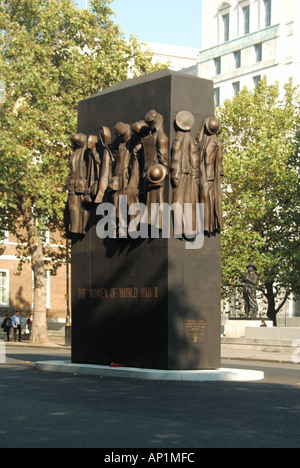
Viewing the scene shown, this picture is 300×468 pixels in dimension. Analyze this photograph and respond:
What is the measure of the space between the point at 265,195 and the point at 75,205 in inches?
1185

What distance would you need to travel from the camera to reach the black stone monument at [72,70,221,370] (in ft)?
62.2

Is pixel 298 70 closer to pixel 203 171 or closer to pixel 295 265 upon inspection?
pixel 295 265

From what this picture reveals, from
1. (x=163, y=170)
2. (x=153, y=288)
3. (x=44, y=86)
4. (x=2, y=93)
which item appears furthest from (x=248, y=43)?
(x=153, y=288)

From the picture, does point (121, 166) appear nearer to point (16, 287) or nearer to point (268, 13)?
point (16, 287)

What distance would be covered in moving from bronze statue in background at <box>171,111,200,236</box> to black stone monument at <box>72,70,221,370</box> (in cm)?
20

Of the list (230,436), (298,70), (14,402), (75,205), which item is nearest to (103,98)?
(75,205)

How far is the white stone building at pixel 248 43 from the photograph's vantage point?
82.6m

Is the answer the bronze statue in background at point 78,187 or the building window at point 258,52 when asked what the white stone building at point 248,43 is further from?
the bronze statue in background at point 78,187

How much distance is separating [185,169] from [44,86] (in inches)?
1044

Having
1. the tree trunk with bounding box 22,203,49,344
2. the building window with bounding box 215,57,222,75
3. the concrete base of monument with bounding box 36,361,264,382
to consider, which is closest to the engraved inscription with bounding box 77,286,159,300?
the concrete base of monument with bounding box 36,361,264,382

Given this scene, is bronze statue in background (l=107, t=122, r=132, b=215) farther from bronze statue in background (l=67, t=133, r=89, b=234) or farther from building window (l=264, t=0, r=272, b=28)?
building window (l=264, t=0, r=272, b=28)

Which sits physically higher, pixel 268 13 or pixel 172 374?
pixel 268 13

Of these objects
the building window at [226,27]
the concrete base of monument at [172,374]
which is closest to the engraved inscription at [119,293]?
the concrete base of monument at [172,374]

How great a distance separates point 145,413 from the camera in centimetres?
1230
